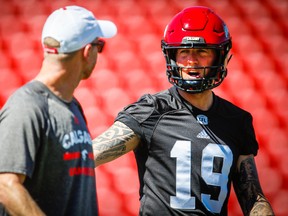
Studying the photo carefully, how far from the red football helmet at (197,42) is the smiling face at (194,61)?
0.05 feet

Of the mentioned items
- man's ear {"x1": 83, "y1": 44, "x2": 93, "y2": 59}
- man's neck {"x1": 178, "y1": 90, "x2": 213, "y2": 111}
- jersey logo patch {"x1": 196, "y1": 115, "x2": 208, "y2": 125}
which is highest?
man's ear {"x1": 83, "y1": 44, "x2": 93, "y2": 59}

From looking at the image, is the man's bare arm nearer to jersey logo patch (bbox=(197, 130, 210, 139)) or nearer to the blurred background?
jersey logo patch (bbox=(197, 130, 210, 139))

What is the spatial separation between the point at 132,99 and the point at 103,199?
0.60m

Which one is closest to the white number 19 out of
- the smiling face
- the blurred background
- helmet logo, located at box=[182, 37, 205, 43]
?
the smiling face

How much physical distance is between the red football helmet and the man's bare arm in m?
0.93

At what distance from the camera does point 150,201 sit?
7.88 ft

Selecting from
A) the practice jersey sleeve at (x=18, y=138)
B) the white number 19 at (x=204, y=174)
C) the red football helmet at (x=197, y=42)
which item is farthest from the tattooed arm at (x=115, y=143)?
the practice jersey sleeve at (x=18, y=138)

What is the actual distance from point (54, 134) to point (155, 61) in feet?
7.47

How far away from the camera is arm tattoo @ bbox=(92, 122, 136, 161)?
239 centimetres

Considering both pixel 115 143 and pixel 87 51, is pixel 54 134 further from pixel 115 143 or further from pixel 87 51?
pixel 115 143

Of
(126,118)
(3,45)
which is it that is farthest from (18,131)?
(3,45)

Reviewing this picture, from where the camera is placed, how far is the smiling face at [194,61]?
252 centimetres

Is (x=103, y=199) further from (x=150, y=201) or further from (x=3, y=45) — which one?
(x=150, y=201)

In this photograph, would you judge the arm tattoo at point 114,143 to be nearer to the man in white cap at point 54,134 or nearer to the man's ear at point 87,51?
the man in white cap at point 54,134
